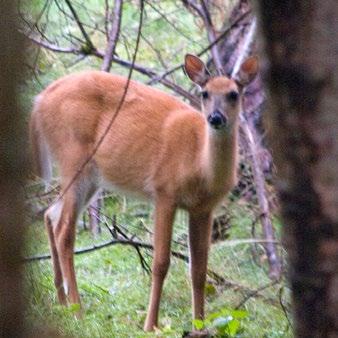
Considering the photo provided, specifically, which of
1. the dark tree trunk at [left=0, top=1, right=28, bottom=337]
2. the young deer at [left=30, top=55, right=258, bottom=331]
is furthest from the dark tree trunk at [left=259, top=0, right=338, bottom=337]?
the young deer at [left=30, top=55, right=258, bottom=331]

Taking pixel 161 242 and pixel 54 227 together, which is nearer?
pixel 161 242

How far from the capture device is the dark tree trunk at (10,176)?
81.2 inches

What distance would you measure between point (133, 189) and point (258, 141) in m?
3.00

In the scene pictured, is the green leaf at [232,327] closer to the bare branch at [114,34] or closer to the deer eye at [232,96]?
the deer eye at [232,96]

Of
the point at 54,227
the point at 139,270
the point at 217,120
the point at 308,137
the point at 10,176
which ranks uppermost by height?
the point at 308,137

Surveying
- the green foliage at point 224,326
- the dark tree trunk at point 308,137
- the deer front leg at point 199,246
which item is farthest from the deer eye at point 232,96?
the dark tree trunk at point 308,137

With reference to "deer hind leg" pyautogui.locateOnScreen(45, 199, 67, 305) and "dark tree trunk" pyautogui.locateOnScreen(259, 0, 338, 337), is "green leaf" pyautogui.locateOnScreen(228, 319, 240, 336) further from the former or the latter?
"dark tree trunk" pyautogui.locateOnScreen(259, 0, 338, 337)

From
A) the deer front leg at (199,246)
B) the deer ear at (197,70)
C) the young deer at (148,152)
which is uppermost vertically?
the deer ear at (197,70)

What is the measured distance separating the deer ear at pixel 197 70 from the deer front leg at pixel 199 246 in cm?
98

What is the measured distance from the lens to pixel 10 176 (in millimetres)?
2088

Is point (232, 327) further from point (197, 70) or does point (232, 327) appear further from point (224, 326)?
point (197, 70)

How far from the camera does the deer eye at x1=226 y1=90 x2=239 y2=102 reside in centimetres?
745

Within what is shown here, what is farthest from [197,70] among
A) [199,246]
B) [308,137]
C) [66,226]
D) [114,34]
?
[308,137]

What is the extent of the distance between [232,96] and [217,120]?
343mm
